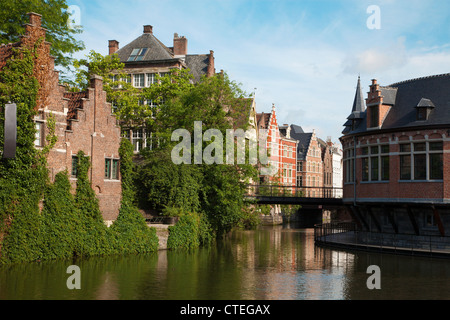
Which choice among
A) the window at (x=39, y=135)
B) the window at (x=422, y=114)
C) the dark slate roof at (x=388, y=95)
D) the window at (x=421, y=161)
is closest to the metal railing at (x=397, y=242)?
the window at (x=421, y=161)

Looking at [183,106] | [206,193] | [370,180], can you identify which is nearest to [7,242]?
[206,193]

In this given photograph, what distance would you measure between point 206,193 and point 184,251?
6022 mm

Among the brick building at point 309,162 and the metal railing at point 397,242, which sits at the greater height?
the brick building at point 309,162

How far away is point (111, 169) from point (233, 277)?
12.1m

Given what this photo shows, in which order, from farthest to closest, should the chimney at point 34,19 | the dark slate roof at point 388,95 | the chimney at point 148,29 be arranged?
1. the chimney at point 148,29
2. the dark slate roof at point 388,95
3. the chimney at point 34,19

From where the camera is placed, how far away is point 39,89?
959 inches

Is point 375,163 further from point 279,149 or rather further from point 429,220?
point 279,149

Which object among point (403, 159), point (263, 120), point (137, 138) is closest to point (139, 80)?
point (137, 138)

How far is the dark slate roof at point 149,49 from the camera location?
48.3 metres

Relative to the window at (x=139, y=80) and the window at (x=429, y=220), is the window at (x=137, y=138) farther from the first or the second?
the window at (x=429, y=220)

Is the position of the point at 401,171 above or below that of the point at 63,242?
above

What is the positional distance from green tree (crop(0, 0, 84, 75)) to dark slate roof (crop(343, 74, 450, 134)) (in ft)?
65.7

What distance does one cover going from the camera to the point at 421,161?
28.2 meters
